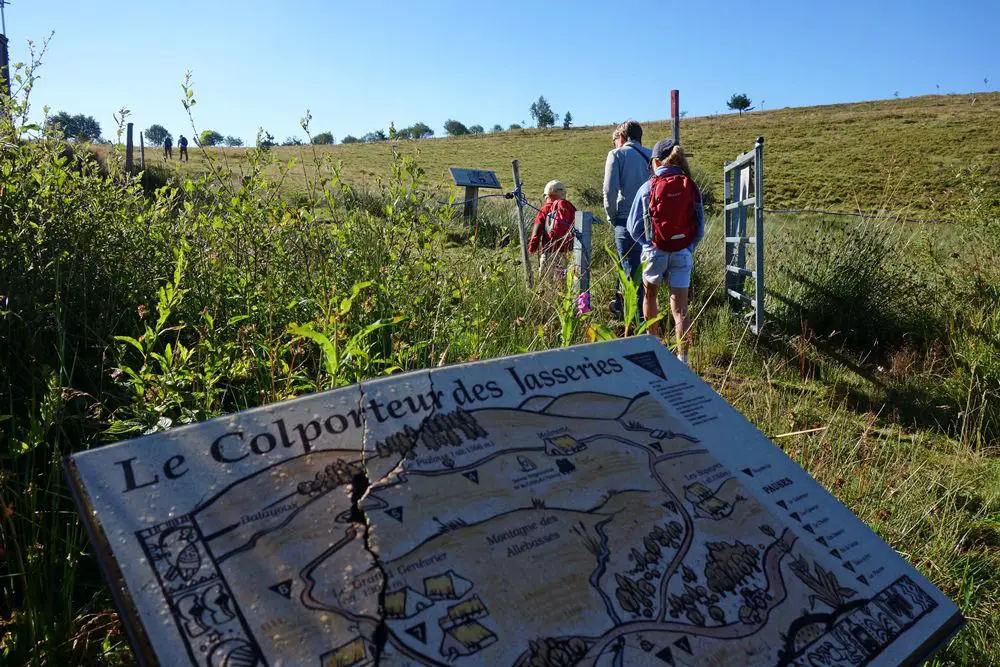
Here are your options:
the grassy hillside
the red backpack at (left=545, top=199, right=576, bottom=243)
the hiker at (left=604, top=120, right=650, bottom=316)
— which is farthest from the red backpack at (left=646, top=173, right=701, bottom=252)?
the grassy hillside

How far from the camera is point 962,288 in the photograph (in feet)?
18.3

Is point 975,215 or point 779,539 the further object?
point 975,215

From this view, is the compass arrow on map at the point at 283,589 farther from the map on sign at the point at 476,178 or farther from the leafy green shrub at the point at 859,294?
the map on sign at the point at 476,178

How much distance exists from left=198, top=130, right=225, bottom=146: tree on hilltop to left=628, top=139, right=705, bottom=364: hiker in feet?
8.99

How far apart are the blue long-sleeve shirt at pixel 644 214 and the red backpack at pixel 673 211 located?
0.04 m

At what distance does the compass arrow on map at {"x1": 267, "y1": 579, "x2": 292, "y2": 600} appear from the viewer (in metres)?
0.98

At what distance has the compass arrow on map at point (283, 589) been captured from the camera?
0.98 m

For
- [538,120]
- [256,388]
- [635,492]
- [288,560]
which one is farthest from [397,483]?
[538,120]

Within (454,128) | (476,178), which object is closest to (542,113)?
(454,128)

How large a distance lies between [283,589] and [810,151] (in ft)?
130

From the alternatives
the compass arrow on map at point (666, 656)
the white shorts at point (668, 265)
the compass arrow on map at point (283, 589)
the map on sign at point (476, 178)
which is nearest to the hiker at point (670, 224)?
the white shorts at point (668, 265)

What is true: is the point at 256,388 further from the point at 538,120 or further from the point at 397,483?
the point at 538,120

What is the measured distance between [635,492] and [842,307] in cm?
551

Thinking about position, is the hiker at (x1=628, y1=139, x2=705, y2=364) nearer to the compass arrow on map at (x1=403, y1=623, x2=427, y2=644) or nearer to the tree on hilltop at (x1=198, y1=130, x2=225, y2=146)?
the tree on hilltop at (x1=198, y1=130, x2=225, y2=146)
